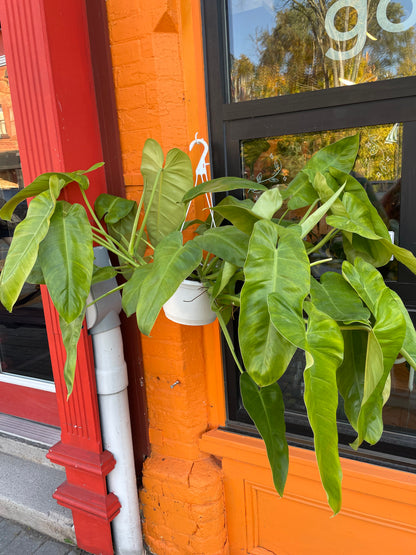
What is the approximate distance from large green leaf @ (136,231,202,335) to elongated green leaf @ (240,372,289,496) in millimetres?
345

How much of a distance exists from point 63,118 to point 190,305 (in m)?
0.77

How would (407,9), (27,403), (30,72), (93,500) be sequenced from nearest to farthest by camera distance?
(407,9) → (30,72) → (93,500) → (27,403)

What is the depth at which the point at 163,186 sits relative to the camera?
4.38ft

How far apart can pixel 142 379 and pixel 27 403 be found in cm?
97

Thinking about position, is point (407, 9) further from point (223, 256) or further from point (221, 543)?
point (221, 543)

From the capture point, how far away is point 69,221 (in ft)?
3.59

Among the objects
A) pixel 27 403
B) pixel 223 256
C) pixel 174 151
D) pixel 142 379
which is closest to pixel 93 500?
pixel 142 379

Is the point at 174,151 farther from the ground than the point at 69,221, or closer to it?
farther from the ground

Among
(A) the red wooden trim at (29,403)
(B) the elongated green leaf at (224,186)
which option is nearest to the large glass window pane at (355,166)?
(B) the elongated green leaf at (224,186)

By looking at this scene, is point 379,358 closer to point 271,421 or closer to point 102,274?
point 271,421

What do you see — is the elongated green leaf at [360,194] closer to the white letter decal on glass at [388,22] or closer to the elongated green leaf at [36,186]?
the white letter decal on glass at [388,22]

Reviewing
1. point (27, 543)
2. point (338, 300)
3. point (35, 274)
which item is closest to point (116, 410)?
point (35, 274)

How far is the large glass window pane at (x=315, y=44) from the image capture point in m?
1.25

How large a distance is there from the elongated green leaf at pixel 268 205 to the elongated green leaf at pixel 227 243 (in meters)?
0.09
